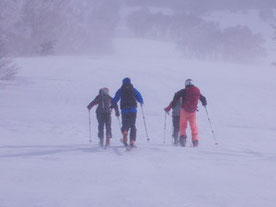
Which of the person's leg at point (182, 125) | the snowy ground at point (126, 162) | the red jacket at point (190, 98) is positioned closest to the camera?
the snowy ground at point (126, 162)

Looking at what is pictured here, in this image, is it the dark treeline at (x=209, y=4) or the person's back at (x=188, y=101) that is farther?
the dark treeline at (x=209, y=4)

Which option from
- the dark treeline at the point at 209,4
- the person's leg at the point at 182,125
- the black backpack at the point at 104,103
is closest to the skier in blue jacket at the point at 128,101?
the black backpack at the point at 104,103

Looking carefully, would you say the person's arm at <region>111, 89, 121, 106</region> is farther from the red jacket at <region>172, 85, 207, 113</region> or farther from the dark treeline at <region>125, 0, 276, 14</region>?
the dark treeline at <region>125, 0, 276, 14</region>

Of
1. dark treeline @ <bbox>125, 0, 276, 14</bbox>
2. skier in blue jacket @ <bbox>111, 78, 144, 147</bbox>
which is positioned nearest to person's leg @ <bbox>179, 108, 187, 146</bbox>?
skier in blue jacket @ <bbox>111, 78, 144, 147</bbox>

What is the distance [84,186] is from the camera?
6.97 meters

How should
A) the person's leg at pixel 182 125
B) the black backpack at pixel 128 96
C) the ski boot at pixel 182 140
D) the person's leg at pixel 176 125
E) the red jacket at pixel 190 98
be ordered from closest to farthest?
1. the black backpack at pixel 128 96
2. the red jacket at pixel 190 98
3. the person's leg at pixel 182 125
4. the ski boot at pixel 182 140
5. the person's leg at pixel 176 125

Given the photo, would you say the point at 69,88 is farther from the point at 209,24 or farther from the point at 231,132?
the point at 209,24

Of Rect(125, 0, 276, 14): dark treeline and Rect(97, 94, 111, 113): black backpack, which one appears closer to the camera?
Rect(97, 94, 111, 113): black backpack

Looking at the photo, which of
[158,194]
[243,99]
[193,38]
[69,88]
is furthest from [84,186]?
[193,38]

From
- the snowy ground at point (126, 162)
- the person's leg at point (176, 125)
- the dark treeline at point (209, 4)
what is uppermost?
the dark treeline at point (209, 4)

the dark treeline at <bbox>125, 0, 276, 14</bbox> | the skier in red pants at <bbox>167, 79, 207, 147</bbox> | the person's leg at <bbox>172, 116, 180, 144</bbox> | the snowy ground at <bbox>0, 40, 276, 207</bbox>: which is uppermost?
the dark treeline at <bbox>125, 0, 276, 14</bbox>

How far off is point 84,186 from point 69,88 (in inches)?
814

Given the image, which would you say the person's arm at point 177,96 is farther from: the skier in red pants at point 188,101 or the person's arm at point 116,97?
the person's arm at point 116,97

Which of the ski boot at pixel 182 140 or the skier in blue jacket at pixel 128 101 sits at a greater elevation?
the skier in blue jacket at pixel 128 101
